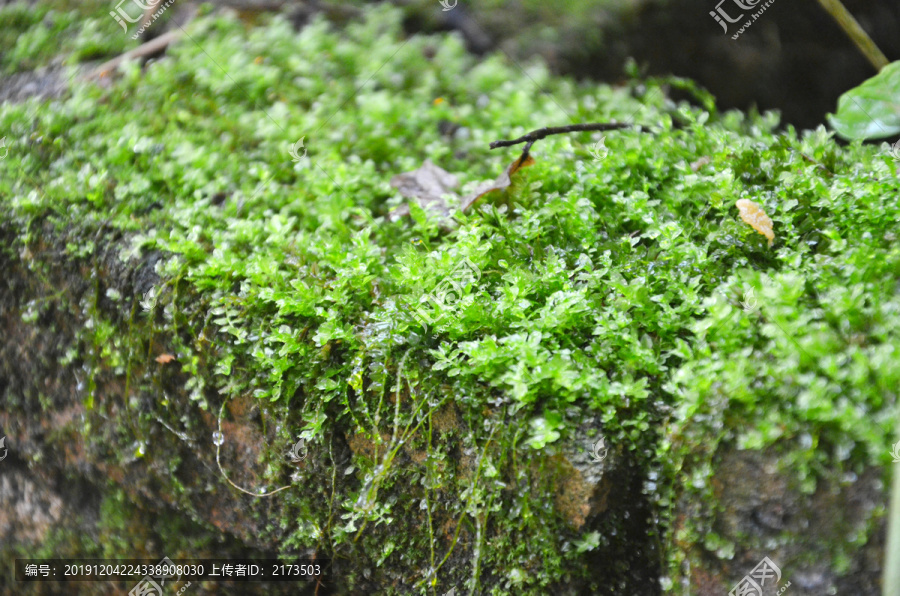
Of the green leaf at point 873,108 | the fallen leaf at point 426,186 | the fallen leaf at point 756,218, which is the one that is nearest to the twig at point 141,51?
the fallen leaf at point 426,186

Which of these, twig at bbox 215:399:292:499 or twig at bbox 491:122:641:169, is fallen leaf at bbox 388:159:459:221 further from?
twig at bbox 215:399:292:499

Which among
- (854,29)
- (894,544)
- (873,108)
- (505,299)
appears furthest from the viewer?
(854,29)

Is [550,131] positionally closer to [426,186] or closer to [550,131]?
[550,131]

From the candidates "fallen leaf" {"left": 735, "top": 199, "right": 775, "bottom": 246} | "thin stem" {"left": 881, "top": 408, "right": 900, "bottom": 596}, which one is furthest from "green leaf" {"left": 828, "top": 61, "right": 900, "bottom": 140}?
"thin stem" {"left": 881, "top": 408, "right": 900, "bottom": 596}

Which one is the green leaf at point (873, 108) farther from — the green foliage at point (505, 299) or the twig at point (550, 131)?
the twig at point (550, 131)

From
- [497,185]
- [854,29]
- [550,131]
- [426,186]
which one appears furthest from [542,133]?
[854,29]
